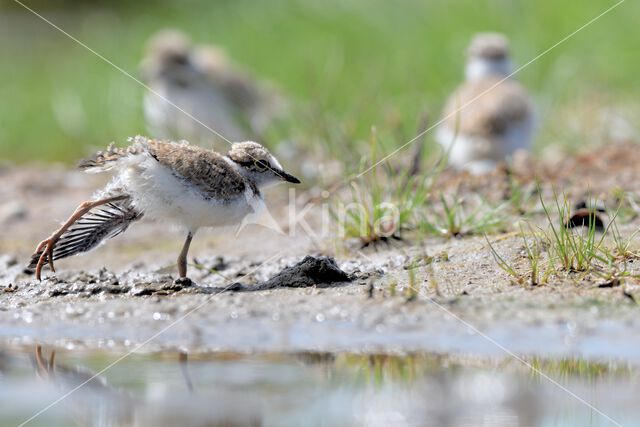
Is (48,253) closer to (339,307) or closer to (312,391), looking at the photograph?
(339,307)

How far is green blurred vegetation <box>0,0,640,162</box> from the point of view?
9.35 meters

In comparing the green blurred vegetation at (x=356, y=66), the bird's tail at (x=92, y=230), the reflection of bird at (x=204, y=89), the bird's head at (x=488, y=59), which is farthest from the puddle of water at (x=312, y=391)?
the reflection of bird at (x=204, y=89)

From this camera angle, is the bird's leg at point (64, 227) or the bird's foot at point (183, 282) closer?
the bird's foot at point (183, 282)

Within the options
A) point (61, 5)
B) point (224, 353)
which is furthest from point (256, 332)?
point (61, 5)

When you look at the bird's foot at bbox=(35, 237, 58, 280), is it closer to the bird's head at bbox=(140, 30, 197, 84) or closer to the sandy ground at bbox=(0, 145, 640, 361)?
the sandy ground at bbox=(0, 145, 640, 361)

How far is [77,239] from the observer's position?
5.13 meters

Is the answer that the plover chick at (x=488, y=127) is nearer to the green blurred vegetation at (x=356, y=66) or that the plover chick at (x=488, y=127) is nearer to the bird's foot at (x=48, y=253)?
the green blurred vegetation at (x=356, y=66)

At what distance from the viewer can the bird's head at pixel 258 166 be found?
5012 millimetres

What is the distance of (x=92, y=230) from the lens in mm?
5121

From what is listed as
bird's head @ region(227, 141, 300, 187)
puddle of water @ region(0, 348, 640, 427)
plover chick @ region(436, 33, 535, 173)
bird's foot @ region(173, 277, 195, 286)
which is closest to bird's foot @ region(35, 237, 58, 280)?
bird's foot @ region(173, 277, 195, 286)

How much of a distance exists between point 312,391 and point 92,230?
2147mm

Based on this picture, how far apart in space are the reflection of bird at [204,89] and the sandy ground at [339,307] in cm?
413

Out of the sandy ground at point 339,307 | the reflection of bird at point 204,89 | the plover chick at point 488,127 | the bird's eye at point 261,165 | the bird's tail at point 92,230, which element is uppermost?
the reflection of bird at point 204,89

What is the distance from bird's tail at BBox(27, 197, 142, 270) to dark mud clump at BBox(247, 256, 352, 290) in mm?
814
